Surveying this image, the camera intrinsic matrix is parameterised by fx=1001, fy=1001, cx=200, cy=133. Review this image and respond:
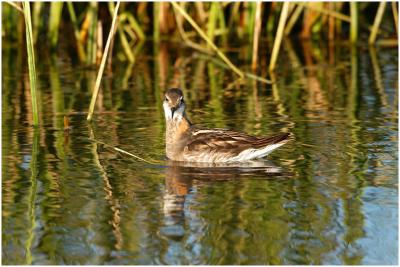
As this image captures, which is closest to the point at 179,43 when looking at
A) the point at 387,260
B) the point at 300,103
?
the point at 300,103

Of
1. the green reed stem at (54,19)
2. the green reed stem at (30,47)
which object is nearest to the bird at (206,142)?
the green reed stem at (30,47)

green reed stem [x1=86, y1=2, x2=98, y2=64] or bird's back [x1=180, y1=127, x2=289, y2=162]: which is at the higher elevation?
green reed stem [x1=86, y1=2, x2=98, y2=64]

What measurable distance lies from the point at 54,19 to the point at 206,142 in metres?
7.29

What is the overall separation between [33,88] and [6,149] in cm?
70

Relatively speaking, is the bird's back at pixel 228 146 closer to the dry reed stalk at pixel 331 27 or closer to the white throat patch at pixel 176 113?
the white throat patch at pixel 176 113

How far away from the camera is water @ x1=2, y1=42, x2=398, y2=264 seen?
6879 mm

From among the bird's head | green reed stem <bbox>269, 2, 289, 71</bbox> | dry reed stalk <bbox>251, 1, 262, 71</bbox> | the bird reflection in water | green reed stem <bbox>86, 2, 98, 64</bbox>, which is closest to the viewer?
the bird reflection in water

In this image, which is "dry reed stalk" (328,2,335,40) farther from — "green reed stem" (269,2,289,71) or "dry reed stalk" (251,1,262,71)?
"green reed stem" (269,2,289,71)

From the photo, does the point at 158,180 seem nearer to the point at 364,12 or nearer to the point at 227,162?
the point at 227,162

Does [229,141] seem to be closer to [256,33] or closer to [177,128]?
[177,128]

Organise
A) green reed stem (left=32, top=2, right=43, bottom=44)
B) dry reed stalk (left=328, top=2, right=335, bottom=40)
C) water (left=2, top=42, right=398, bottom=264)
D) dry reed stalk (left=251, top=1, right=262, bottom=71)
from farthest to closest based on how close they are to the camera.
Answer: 1. dry reed stalk (left=328, top=2, right=335, bottom=40)
2. green reed stem (left=32, top=2, right=43, bottom=44)
3. dry reed stalk (left=251, top=1, right=262, bottom=71)
4. water (left=2, top=42, right=398, bottom=264)

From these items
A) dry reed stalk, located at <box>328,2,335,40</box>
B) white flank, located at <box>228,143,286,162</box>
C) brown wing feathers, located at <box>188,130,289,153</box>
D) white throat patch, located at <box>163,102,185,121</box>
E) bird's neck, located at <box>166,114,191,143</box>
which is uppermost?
dry reed stalk, located at <box>328,2,335,40</box>

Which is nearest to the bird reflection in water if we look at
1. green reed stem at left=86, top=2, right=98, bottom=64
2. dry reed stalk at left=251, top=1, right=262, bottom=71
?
dry reed stalk at left=251, top=1, right=262, bottom=71

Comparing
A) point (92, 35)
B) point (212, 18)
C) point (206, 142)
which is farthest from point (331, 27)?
point (206, 142)
